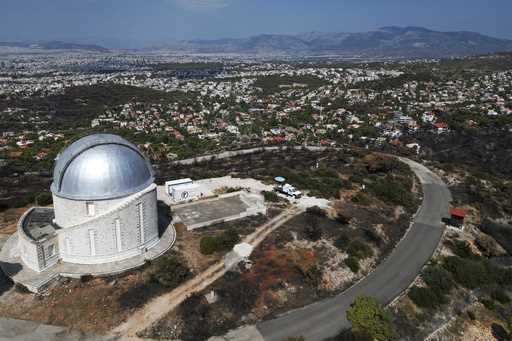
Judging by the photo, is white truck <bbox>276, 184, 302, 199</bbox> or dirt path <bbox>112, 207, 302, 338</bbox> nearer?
dirt path <bbox>112, 207, 302, 338</bbox>

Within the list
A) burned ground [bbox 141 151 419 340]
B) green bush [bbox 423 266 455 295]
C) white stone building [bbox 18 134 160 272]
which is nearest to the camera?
burned ground [bbox 141 151 419 340]

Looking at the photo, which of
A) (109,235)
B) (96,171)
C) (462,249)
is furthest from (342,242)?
(96,171)

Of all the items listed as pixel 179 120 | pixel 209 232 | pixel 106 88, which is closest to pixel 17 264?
pixel 209 232

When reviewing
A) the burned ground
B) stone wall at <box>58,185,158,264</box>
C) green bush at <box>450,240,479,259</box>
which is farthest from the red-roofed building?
stone wall at <box>58,185,158,264</box>

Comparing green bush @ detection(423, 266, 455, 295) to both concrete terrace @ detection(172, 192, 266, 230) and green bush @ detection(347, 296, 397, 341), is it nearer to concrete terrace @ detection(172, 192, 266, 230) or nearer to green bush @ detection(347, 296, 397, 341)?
green bush @ detection(347, 296, 397, 341)

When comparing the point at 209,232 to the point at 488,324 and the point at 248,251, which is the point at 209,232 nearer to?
the point at 248,251

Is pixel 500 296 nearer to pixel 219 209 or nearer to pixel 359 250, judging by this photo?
pixel 359 250
